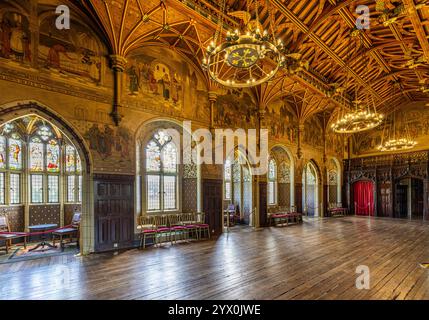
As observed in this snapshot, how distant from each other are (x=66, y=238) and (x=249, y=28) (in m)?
10.4

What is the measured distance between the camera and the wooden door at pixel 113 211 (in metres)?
7.65

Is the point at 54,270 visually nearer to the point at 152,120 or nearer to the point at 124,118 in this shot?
the point at 124,118

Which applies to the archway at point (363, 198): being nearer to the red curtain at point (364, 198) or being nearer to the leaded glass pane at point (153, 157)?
the red curtain at point (364, 198)

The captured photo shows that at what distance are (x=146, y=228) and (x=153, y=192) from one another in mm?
1632

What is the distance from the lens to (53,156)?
35.4 ft

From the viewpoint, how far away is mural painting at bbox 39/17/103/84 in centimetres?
699

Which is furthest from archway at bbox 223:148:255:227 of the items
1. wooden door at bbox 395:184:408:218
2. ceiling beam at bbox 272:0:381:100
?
wooden door at bbox 395:184:408:218

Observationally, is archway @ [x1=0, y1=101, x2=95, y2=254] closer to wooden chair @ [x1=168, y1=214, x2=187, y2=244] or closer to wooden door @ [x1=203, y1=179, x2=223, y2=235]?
wooden chair @ [x1=168, y1=214, x2=187, y2=244]

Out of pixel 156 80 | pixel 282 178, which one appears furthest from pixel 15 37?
pixel 282 178

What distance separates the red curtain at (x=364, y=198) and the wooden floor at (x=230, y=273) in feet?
37.8

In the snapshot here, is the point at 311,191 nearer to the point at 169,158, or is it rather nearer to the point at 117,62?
the point at 169,158

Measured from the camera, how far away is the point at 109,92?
8109 millimetres

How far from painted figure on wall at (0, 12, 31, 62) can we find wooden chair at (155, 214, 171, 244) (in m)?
6.34

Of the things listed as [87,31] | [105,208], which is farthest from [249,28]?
[105,208]
